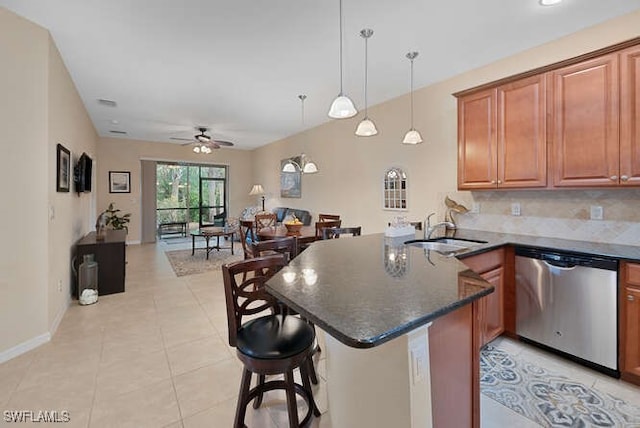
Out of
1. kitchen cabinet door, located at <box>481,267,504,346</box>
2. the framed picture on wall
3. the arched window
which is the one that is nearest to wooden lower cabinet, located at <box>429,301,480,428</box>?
kitchen cabinet door, located at <box>481,267,504,346</box>

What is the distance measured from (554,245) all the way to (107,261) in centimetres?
496

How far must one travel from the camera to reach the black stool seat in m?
1.29

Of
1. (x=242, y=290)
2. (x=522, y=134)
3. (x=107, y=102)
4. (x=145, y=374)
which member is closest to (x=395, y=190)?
(x=522, y=134)

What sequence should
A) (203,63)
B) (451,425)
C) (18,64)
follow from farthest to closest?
(203,63) → (18,64) → (451,425)

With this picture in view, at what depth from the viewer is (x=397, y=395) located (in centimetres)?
93

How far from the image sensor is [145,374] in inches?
83.8

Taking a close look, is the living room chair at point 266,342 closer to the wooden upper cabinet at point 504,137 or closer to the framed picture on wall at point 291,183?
the wooden upper cabinet at point 504,137

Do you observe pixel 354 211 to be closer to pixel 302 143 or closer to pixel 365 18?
pixel 302 143

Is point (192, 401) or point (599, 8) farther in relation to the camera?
point (599, 8)

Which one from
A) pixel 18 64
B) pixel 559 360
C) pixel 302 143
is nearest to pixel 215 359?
pixel 559 360

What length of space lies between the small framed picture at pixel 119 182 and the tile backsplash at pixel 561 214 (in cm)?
780

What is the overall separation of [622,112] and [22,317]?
16.3 feet

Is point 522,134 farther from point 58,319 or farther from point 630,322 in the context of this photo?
point 58,319

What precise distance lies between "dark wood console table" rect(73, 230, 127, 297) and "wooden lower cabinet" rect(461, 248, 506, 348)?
426 centimetres
